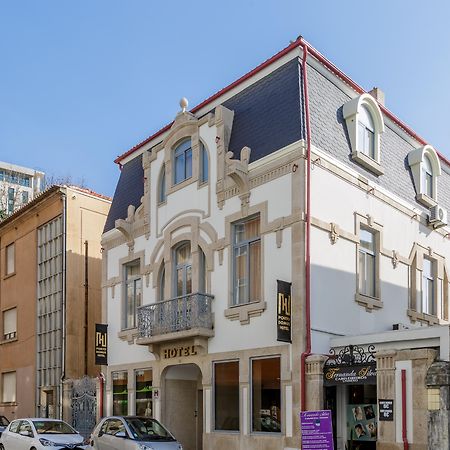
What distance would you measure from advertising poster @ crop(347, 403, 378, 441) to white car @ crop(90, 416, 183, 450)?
13.5 ft

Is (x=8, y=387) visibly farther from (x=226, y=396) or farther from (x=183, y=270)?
(x=226, y=396)

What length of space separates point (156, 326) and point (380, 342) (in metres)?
7.18

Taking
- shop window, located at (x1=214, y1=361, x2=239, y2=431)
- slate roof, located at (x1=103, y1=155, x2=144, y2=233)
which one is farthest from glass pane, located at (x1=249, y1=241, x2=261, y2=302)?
slate roof, located at (x1=103, y1=155, x2=144, y2=233)

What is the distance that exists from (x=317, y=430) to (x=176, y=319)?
8.05m

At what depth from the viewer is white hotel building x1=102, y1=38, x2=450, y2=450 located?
17.1 m

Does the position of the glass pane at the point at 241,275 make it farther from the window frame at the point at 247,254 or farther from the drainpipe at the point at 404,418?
the drainpipe at the point at 404,418

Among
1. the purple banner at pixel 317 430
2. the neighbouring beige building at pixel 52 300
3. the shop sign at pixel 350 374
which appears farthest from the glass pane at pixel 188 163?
the purple banner at pixel 317 430

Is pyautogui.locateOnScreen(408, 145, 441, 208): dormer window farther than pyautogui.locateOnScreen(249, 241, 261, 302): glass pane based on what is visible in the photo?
Yes

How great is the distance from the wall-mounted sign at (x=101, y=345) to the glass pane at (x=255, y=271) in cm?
707

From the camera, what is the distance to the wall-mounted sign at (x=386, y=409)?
15434 mm

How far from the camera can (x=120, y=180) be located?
2638 centimetres

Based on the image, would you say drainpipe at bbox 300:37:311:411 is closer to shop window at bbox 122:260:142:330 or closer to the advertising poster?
the advertising poster

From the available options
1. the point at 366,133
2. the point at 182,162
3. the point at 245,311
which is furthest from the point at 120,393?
the point at 366,133

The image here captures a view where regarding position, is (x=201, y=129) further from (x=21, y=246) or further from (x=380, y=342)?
(x=21, y=246)
